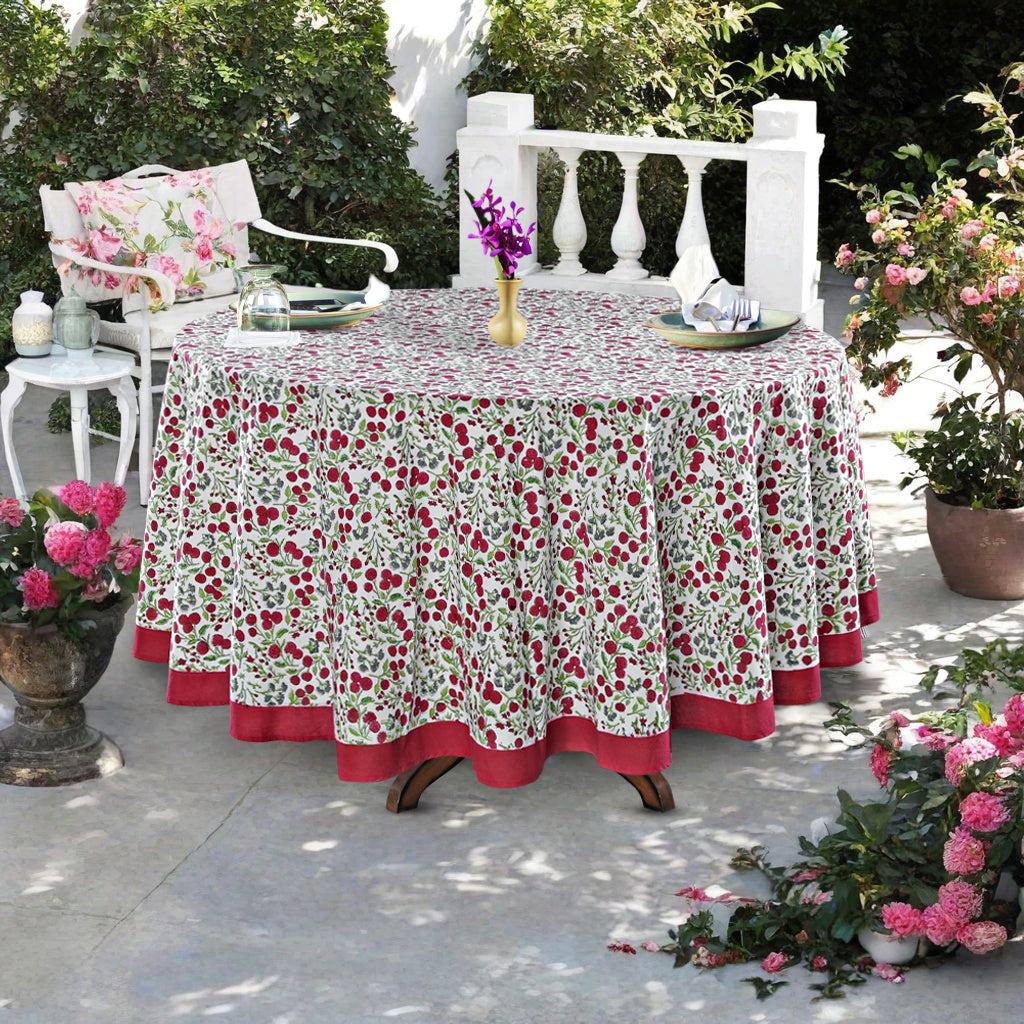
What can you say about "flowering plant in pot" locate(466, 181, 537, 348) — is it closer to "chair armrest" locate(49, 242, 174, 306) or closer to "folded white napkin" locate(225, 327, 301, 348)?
A: "folded white napkin" locate(225, 327, 301, 348)

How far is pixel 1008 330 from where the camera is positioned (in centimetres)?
414

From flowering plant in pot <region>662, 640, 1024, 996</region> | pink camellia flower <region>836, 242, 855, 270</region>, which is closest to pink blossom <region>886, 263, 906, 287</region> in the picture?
pink camellia flower <region>836, 242, 855, 270</region>

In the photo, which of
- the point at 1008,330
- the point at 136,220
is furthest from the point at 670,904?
the point at 136,220

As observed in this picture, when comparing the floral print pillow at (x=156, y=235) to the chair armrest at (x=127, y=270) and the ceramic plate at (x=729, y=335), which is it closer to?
the chair armrest at (x=127, y=270)

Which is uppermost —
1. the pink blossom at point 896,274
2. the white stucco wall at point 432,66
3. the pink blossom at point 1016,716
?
the white stucco wall at point 432,66

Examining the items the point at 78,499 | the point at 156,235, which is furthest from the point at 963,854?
the point at 156,235

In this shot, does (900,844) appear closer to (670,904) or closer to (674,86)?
(670,904)

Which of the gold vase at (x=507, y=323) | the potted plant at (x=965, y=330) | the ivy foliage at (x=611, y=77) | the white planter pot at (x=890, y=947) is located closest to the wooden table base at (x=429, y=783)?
the white planter pot at (x=890, y=947)

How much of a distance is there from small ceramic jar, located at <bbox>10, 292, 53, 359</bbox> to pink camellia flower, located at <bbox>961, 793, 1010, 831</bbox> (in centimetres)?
322

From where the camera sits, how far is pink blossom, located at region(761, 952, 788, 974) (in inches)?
105

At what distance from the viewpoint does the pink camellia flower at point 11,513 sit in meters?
3.42

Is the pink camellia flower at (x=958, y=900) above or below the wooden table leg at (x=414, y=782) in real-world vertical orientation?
above

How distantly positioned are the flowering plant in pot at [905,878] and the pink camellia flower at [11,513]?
161cm

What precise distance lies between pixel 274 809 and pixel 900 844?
1.23 meters
